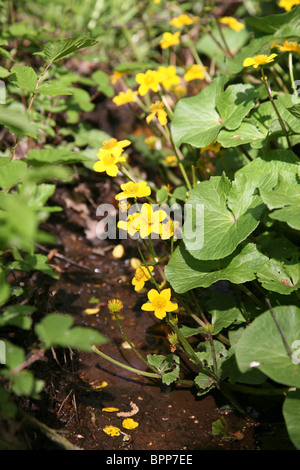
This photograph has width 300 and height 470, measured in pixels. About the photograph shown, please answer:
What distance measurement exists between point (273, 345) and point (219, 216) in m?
0.57

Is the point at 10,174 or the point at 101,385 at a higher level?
the point at 10,174

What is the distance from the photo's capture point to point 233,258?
5.44 feet

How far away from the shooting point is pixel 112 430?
155 cm

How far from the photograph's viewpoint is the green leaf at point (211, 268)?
157 centimetres

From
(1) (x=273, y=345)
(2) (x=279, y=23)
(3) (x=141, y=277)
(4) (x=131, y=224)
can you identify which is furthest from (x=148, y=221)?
(2) (x=279, y=23)

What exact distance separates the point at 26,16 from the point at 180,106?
7.28ft

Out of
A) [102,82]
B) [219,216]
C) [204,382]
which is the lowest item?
[204,382]

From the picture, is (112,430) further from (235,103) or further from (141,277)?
(235,103)

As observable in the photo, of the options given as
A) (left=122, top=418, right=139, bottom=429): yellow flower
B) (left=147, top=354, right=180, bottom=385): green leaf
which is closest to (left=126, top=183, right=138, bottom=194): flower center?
(left=147, top=354, right=180, bottom=385): green leaf

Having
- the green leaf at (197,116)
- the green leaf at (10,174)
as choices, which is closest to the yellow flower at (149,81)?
the green leaf at (197,116)
